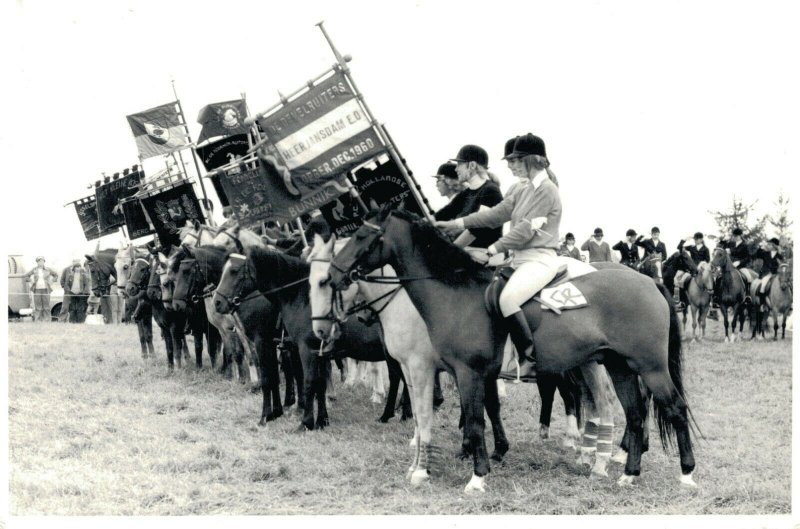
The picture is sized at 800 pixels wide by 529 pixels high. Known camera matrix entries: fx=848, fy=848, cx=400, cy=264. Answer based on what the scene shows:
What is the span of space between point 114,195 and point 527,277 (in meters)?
13.3

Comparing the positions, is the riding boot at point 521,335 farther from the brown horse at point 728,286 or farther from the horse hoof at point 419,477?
the brown horse at point 728,286

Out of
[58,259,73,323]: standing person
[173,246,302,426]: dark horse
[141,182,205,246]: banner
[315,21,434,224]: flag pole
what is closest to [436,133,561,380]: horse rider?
[315,21,434,224]: flag pole

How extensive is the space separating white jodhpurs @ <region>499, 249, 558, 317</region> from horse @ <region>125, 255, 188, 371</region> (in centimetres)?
930

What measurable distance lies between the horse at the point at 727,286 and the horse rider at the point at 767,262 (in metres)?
0.52

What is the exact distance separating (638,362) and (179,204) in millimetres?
10418

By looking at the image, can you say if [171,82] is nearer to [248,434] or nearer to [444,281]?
[248,434]

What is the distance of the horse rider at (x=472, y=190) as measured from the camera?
8.94 m

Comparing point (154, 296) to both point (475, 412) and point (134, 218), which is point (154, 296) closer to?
point (134, 218)

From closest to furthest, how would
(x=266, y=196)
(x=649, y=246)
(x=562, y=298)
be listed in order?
(x=562, y=298), (x=266, y=196), (x=649, y=246)

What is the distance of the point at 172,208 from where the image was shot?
52.0 ft

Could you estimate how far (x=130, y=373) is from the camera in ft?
49.9

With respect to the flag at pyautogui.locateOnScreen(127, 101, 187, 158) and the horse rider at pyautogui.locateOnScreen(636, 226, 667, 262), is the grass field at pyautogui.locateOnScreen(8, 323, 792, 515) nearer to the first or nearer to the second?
the flag at pyautogui.locateOnScreen(127, 101, 187, 158)

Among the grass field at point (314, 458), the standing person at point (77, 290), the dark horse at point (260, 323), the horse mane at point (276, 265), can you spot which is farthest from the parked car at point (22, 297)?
the horse mane at point (276, 265)

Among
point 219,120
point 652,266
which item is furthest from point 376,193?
point 652,266
